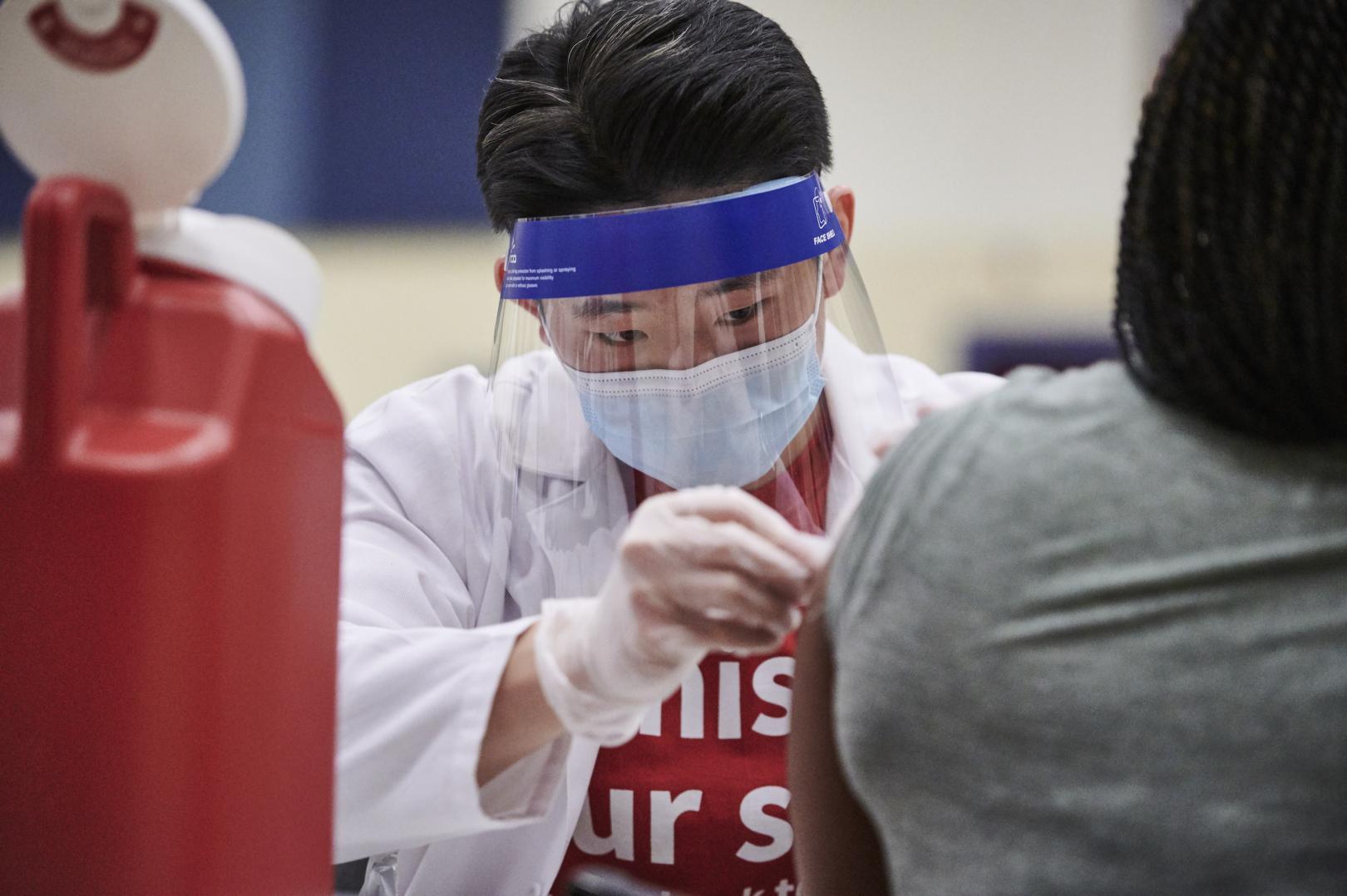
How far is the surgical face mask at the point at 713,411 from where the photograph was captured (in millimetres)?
1085

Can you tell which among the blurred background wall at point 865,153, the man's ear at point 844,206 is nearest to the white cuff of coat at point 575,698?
the man's ear at point 844,206

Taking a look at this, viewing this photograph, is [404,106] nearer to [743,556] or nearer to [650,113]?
[650,113]

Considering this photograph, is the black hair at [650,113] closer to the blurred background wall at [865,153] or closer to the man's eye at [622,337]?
the man's eye at [622,337]

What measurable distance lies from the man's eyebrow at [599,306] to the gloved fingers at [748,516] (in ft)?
0.98

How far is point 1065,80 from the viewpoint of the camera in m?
3.36

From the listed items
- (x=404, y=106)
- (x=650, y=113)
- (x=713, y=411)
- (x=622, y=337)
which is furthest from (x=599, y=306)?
(x=404, y=106)

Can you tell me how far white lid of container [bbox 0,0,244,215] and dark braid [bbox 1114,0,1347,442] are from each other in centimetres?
48

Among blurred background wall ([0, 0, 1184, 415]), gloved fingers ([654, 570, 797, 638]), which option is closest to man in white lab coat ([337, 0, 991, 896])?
gloved fingers ([654, 570, 797, 638])

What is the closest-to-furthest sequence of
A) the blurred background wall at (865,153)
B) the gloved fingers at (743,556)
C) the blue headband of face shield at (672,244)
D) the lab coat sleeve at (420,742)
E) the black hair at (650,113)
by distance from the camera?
the gloved fingers at (743,556)
the lab coat sleeve at (420,742)
the blue headband of face shield at (672,244)
the black hair at (650,113)
the blurred background wall at (865,153)

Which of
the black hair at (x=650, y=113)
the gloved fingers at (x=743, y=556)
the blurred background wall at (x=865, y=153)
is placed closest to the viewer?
the gloved fingers at (x=743, y=556)

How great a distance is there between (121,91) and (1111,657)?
1.87 ft

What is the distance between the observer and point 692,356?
107cm

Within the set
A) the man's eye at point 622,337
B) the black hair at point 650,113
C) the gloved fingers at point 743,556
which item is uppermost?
the black hair at point 650,113

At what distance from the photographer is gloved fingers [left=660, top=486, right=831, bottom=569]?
786 mm
